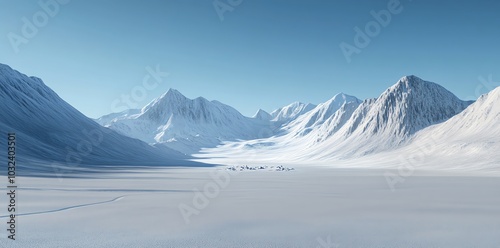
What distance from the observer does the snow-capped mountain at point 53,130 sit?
255 feet

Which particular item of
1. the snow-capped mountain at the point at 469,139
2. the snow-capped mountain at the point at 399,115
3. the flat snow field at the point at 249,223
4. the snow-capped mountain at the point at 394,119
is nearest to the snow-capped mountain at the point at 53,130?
the flat snow field at the point at 249,223

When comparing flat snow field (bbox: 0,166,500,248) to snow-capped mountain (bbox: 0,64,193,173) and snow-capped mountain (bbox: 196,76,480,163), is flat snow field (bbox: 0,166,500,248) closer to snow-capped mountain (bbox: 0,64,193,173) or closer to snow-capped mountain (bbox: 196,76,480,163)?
snow-capped mountain (bbox: 0,64,193,173)

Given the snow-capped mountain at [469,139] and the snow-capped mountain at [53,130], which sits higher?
the snow-capped mountain at [53,130]

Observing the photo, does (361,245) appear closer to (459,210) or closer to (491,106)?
(459,210)

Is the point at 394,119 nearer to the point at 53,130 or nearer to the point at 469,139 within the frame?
the point at 469,139

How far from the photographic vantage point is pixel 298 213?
13227 mm

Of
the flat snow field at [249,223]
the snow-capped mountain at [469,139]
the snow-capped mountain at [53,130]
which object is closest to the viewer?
the flat snow field at [249,223]

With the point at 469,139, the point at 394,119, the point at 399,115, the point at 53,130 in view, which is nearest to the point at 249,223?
the point at 469,139

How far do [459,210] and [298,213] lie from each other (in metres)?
7.12

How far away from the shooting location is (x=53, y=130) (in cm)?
9788

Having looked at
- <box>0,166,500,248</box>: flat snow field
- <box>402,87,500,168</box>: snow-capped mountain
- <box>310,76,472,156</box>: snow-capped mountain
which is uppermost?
<box>310,76,472,156</box>: snow-capped mountain

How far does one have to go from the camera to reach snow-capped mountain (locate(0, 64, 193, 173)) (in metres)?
77.6

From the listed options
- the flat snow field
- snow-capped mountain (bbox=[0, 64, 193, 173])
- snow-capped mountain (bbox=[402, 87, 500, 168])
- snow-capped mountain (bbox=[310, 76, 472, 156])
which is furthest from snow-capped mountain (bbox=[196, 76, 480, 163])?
the flat snow field

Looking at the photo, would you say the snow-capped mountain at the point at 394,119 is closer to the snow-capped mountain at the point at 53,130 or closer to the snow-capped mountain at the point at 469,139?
the snow-capped mountain at the point at 469,139
